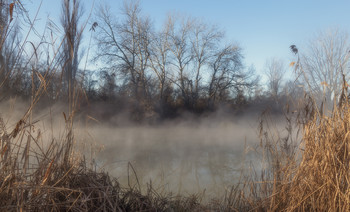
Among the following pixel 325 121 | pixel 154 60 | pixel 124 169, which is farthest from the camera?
pixel 154 60

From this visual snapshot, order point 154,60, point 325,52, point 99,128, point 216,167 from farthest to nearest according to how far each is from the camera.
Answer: point 154,60 → point 325,52 → point 99,128 → point 216,167

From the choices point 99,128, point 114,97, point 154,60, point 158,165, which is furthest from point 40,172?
point 154,60

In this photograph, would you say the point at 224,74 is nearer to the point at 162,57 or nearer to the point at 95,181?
the point at 162,57

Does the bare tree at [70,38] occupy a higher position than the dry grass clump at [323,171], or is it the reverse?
the bare tree at [70,38]

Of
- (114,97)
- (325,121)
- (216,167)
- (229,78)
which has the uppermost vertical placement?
(229,78)

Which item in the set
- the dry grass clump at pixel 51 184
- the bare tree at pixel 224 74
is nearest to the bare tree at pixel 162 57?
the bare tree at pixel 224 74

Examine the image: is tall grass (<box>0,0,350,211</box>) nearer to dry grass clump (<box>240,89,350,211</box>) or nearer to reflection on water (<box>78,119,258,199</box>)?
dry grass clump (<box>240,89,350,211</box>)

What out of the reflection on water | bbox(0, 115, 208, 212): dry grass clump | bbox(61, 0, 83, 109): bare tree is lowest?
the reflection on water

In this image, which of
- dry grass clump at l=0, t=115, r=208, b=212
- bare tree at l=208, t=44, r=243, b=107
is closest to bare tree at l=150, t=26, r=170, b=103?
bare tree at l=208, t=44, r=243, b=107

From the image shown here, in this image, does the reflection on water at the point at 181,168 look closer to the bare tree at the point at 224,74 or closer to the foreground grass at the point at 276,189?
the foreground grass at the point at 276,189

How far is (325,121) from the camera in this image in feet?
4.52

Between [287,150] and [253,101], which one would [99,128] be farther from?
[287,150]

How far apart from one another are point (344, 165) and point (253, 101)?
13.9 meters

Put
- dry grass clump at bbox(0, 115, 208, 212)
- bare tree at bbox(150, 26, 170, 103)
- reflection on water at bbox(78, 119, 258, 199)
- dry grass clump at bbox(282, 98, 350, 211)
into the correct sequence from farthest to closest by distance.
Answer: bare tree at bbox(150, 26, 170, 103) < reflection on water at bbox(78, 119, 258, 199) < dry grass clump at bbox(282, 98, 350, 211) < dry grass clump at bbox(0, 115, 208, 212)
